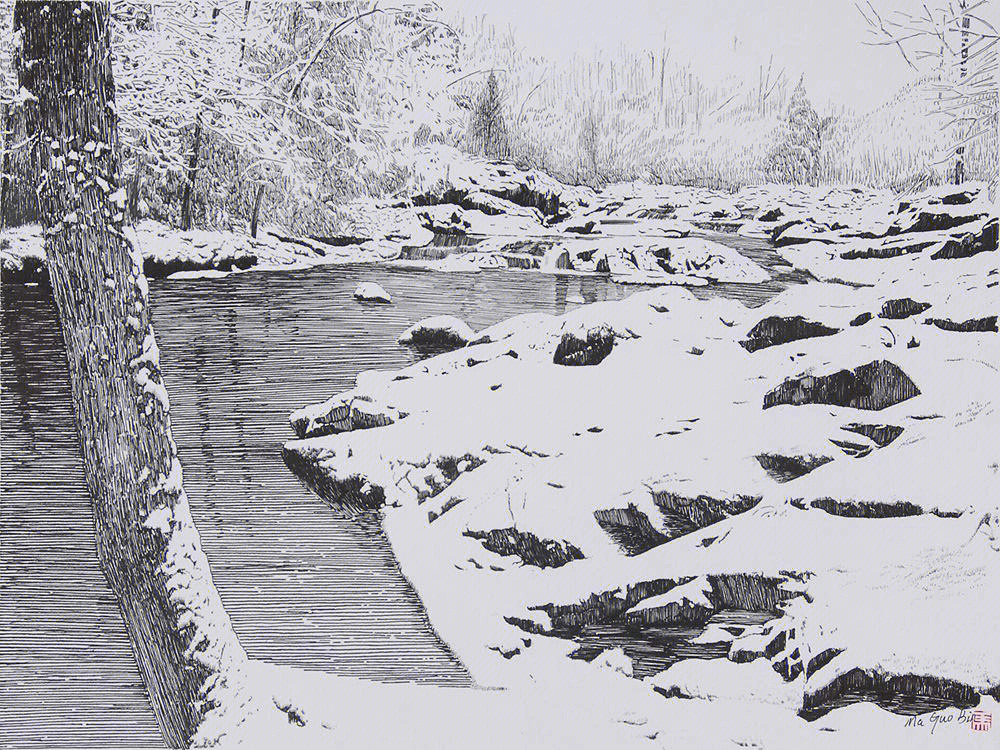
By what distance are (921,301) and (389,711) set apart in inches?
87.4

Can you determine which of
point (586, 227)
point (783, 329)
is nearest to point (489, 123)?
point (586, 227)

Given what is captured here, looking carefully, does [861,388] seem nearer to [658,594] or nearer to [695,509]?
[695,509]

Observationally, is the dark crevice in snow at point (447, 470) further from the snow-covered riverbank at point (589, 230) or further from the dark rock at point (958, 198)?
the dark rock at point (958, 198)

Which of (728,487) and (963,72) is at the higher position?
(963,72)

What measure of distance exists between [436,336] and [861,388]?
1.53m

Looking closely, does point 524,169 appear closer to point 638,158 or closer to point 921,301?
point 638,158

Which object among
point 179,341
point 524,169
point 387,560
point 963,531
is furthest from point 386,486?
point 963,531

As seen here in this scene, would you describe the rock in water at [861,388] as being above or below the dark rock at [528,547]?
above

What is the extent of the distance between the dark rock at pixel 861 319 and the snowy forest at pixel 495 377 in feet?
0.09

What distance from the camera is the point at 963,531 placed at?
2070 mm

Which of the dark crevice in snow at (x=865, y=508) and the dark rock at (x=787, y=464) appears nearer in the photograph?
the dark crevice in snow at (x=865, y=508)

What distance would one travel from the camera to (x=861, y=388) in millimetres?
2574

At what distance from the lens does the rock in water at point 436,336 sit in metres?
2.84

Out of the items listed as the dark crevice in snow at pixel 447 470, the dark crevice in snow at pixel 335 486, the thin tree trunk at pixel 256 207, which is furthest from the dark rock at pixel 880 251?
the thin tree trunk at pixel 256 207
